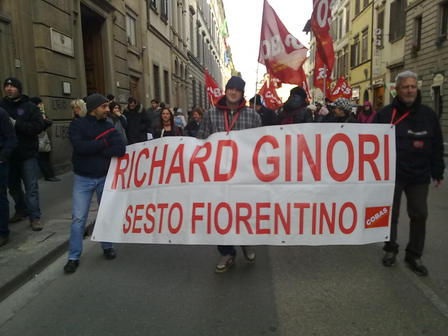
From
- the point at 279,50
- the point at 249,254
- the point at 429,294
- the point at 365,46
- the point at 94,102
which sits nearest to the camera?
the point at 429,294

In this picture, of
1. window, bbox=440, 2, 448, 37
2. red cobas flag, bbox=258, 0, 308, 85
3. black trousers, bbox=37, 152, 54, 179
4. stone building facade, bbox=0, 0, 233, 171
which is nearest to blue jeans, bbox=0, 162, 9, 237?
red cobas flag, bbox=258, 0, 308, 85

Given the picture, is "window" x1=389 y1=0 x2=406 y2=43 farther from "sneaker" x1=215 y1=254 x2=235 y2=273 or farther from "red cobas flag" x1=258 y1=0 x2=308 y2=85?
"sneaker" x1=215 y1=254 x2=235 y2=273

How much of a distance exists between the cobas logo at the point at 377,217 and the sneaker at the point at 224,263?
1.34 m

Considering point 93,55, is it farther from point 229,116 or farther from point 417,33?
point 417,33

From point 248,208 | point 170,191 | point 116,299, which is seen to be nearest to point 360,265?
point 248,208

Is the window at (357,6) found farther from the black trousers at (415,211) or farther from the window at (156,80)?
the black trousers at (415,211)

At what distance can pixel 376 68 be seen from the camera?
28172 mm

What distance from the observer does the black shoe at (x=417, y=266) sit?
3690mm

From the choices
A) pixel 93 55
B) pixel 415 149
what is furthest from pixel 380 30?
pixel 415 149

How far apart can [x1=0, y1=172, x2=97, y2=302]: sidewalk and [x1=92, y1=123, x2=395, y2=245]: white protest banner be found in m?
1.48

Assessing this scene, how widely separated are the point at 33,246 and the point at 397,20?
26.5m

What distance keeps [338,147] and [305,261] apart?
51.7 inches

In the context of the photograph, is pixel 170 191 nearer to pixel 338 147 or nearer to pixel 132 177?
pixel 132 177

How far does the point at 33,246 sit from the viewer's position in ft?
15.0
